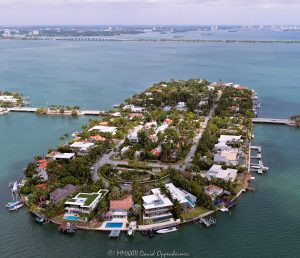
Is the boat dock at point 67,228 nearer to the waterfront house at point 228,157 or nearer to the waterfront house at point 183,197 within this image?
the waterfront house at point 183,197

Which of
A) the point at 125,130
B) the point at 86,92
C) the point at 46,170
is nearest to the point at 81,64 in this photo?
the point at 86,92

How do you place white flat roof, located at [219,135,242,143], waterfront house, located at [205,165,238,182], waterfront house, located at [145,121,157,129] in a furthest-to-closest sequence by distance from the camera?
waterfront house, located at [145,121,157,129], white flat roof, located at [219,135,242,143], waterfront house, located at [205,165,238,182]

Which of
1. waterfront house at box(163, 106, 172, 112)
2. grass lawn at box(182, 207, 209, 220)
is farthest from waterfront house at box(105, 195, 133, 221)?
waterfront house at box(163, 106, 172, 112)

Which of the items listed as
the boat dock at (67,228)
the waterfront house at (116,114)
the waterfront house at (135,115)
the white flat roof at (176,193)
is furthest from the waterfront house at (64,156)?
the waterfront house at (116,114)

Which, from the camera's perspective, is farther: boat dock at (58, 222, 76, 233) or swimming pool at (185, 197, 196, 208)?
swimming pool at (185, 197, 196, 208)

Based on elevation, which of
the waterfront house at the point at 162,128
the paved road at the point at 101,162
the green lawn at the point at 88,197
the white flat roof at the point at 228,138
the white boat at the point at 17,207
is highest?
the white flat roof at the point at 228,138

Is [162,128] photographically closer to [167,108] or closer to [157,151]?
[157,151]

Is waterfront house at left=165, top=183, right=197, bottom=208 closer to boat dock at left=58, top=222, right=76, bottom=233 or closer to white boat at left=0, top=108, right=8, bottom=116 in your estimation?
boat dock at left=58, top=222, right=76, bottom=233
